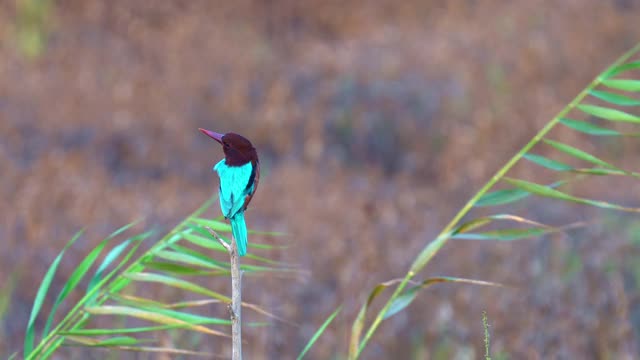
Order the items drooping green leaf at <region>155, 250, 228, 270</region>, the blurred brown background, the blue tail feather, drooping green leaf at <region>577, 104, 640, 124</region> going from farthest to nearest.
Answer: the blurred brown background, drooping green leaf at <region>155, 250, 228, 270</region>, drooping green leaf at <region>577, 104, 640, 124</region>, the blue tail feather

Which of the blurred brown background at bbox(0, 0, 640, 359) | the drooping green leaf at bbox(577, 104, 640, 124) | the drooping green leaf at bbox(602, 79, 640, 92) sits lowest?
the blurred brown background at bbox(0, 0, 640, 359)

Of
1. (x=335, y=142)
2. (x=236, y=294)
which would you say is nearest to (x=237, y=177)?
(x=236, y=294)

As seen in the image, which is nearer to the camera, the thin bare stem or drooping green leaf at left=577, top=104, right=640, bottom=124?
the thin bare stem

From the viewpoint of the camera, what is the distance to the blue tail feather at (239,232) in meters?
1.37

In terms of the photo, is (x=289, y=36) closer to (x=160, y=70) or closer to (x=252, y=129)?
(x=160, y=70)

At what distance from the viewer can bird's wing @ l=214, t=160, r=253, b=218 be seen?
1392 mm

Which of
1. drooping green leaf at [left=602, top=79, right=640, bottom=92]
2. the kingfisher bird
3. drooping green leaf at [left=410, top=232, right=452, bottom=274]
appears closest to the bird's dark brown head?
the kingfisher bird

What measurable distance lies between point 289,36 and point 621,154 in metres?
3.87

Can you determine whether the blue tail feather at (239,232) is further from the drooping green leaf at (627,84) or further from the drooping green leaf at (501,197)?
the drooping green leaf at (627,84)

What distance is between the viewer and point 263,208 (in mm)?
6629

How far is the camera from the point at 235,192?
4.58ft

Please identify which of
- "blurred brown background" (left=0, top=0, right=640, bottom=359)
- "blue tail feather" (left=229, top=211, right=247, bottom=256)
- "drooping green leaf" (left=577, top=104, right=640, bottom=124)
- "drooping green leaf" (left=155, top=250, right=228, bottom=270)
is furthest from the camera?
"blurred brown background" (left=0, top=0, right=640, bottom=359)

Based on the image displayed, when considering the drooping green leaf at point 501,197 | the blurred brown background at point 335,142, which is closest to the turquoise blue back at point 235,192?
the drooping green leaf at point 501,197

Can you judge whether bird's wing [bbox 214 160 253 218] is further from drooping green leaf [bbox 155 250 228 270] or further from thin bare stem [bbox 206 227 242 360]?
drooping green leaf [bbox 155 250 228 270]
